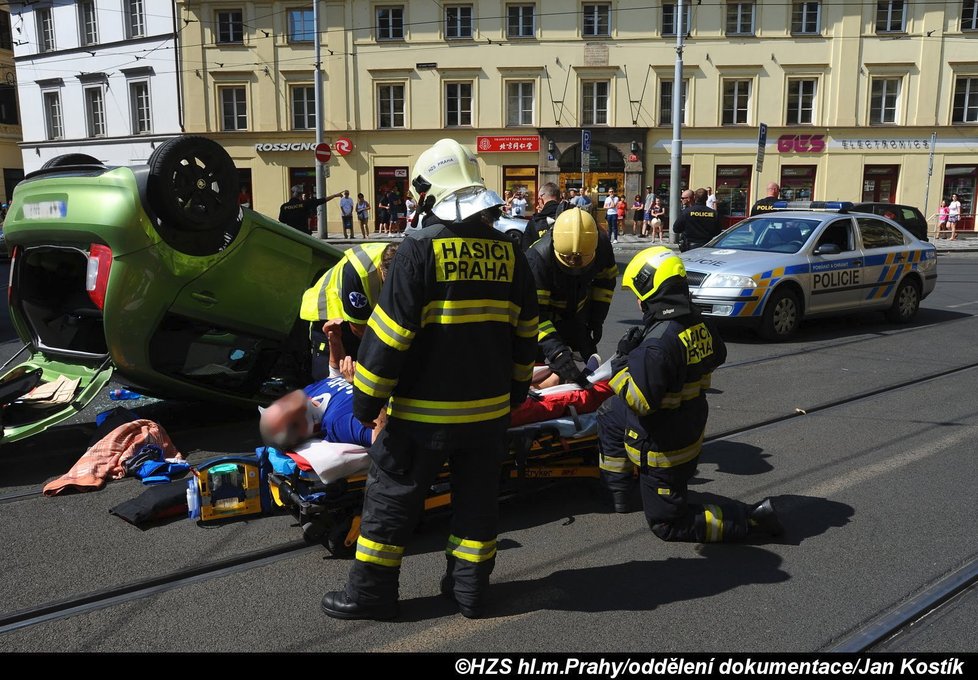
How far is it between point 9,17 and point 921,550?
47.0m

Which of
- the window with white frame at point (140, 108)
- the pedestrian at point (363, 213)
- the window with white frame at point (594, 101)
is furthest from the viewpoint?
the window with white frame at point (140, 108)

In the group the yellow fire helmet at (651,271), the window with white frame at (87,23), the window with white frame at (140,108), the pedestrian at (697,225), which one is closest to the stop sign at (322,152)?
the window with white frame at (140,108)

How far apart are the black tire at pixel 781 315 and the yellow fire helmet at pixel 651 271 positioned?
19.8 ft

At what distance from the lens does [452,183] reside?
338cm

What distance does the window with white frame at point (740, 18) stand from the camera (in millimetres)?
32500

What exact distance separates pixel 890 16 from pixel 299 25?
23678 millimetres

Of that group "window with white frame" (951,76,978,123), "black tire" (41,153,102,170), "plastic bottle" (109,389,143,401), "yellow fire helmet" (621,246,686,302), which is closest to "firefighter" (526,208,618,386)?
"yellow fire helmet" (621,246,686,302)

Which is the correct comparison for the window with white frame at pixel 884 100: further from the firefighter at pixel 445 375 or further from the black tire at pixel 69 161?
the firefighter at pixel 445 375

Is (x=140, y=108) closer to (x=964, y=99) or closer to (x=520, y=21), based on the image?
(x=520, y=21)

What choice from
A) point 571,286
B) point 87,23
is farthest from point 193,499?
point 87,23

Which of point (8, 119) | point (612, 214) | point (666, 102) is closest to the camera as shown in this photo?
point (612, 214)

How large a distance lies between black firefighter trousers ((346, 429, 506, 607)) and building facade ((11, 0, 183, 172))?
33804 millimetres

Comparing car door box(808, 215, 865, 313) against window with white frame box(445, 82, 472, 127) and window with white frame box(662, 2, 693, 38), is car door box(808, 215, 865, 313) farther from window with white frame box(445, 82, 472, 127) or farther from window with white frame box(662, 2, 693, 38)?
window with white frame box(445, 82, 472, 127)

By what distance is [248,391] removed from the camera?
646 centimetres
